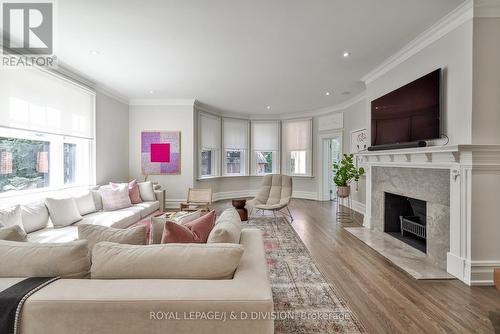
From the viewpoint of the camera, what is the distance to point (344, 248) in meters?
3.27

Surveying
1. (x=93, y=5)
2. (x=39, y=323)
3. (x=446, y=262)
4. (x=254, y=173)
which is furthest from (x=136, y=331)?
(x=254, y=173)

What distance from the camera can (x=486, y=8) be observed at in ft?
7.45

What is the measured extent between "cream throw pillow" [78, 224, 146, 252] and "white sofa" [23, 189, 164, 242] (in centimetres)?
80

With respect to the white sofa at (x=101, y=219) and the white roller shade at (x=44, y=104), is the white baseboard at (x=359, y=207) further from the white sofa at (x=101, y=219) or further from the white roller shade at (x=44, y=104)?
the white roller shade at (x=44, y=104)

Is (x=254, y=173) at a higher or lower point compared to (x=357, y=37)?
lower

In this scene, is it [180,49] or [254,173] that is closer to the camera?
[180,49]

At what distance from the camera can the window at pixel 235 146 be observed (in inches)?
286

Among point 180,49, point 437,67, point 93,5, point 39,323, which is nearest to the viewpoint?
point 39,323

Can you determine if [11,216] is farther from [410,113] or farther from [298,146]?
[298,146]

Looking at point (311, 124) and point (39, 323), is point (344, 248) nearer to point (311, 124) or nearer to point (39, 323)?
point (39, 323)

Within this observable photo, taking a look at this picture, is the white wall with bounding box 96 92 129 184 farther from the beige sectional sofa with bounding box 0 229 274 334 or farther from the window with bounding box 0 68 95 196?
the beige sectional sofa with bounding box 0 229 274 334

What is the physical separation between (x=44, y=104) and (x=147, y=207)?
2.23 m

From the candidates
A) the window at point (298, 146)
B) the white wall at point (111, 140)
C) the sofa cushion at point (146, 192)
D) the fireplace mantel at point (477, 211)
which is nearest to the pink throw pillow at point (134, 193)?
the sofa cushion at point (146, 192)

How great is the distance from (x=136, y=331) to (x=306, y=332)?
124 centimetres
